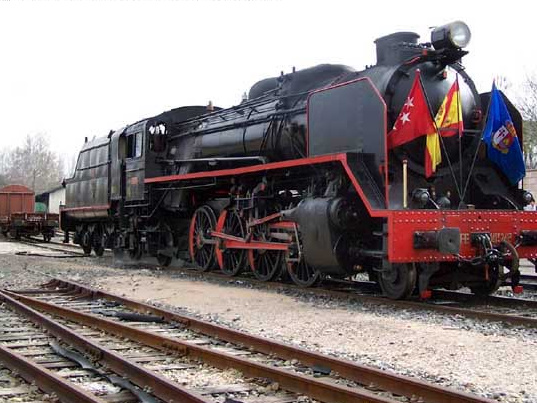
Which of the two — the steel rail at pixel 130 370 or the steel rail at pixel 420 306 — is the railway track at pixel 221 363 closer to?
the steel rail at pixel 130 370

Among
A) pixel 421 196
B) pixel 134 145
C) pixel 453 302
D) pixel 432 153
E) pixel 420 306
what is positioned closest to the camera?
pixel 420 306

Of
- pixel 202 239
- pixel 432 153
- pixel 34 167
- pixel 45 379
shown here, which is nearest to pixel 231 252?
pixel 202 239

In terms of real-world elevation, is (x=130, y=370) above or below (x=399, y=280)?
below

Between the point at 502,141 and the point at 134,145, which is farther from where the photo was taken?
the point at 134,145

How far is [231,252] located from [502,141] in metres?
5.18

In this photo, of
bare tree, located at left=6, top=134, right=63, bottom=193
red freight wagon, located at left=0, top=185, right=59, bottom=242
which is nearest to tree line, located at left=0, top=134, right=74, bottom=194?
bare tree, located at left=6, top=134, right=63, bottom=193

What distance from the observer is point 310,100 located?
28.6 feet

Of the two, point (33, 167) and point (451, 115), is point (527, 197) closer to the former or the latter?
point (451, 115)

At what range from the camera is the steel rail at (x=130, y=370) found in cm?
382

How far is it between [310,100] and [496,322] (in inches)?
155

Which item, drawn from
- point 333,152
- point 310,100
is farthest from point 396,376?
point 310,100

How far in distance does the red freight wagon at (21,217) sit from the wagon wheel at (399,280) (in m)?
23.3

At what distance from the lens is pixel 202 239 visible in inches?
469

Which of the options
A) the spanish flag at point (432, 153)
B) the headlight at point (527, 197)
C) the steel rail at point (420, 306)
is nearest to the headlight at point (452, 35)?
the spanish flag at point (432, 153)
